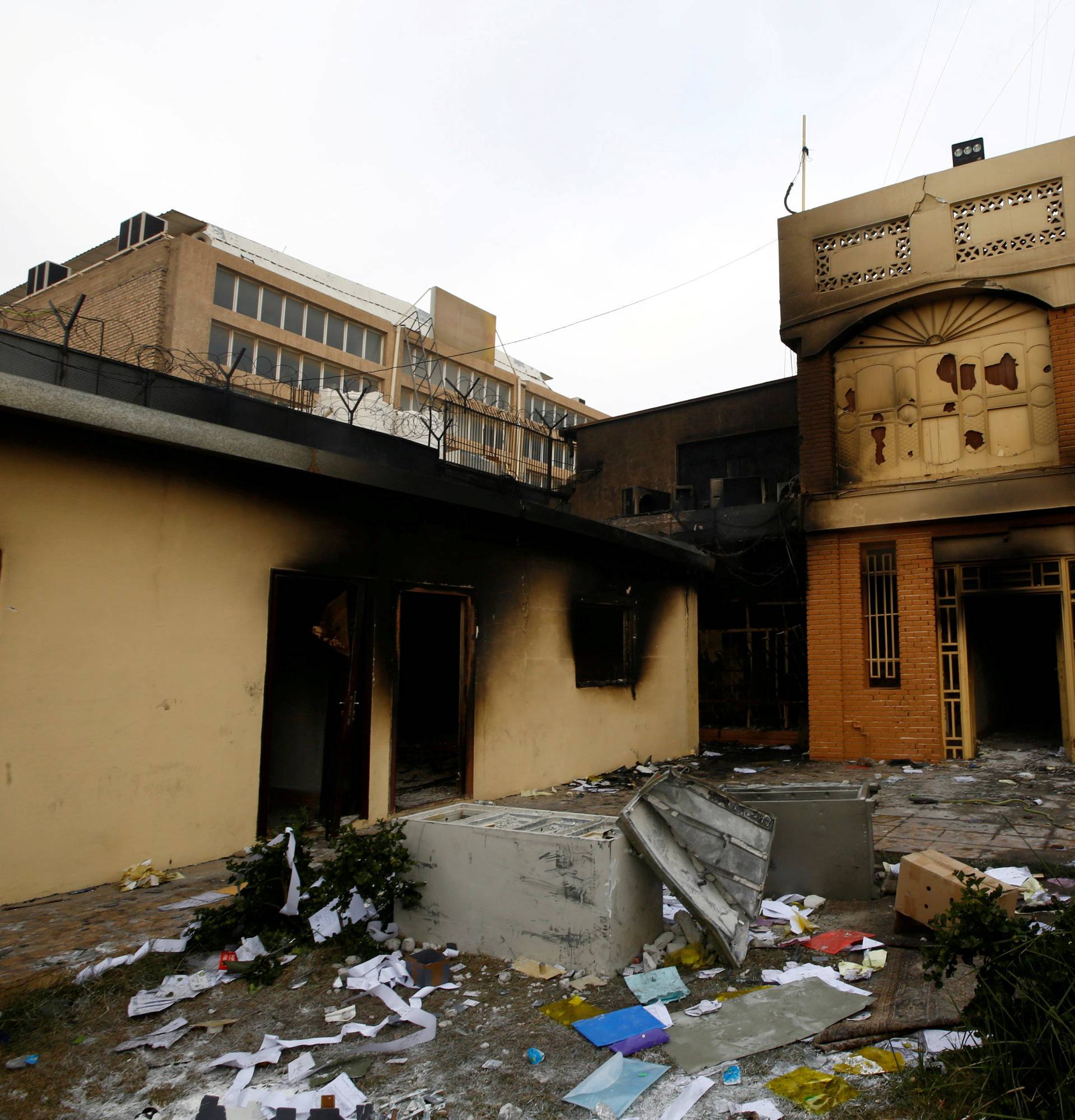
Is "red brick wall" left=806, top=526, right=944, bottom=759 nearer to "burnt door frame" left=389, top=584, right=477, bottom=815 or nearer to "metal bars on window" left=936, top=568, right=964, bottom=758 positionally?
"metal bars on window" left=936, top=568, right=964, bottom=758

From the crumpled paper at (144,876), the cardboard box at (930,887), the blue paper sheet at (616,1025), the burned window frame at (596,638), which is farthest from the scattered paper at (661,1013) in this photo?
the burned window frame at (596,638)

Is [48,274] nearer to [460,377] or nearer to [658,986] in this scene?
[460,377]

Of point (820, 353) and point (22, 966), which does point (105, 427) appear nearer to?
point (22, 966)

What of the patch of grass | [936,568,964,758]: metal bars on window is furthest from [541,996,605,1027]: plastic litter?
[936,568,964,758]: metal bars on window

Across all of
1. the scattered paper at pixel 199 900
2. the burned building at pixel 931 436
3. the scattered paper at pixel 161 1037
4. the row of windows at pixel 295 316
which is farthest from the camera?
the row of windows at pixel 295 316

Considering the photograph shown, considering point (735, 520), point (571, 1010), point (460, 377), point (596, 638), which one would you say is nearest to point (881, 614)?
point (735, 520)

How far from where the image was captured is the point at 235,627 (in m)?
6.05

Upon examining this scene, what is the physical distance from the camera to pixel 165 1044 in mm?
3260

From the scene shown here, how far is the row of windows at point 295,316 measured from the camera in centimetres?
2839

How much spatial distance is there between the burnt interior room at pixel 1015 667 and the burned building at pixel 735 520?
2.63 m

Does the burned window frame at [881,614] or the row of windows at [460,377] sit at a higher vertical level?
the row of windows at [460,377]

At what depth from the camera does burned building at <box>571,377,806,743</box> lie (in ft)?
42.8

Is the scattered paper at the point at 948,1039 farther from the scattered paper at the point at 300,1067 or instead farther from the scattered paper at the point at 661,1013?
the scattered paper at the point at 300,1067

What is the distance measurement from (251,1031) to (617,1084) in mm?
1653
